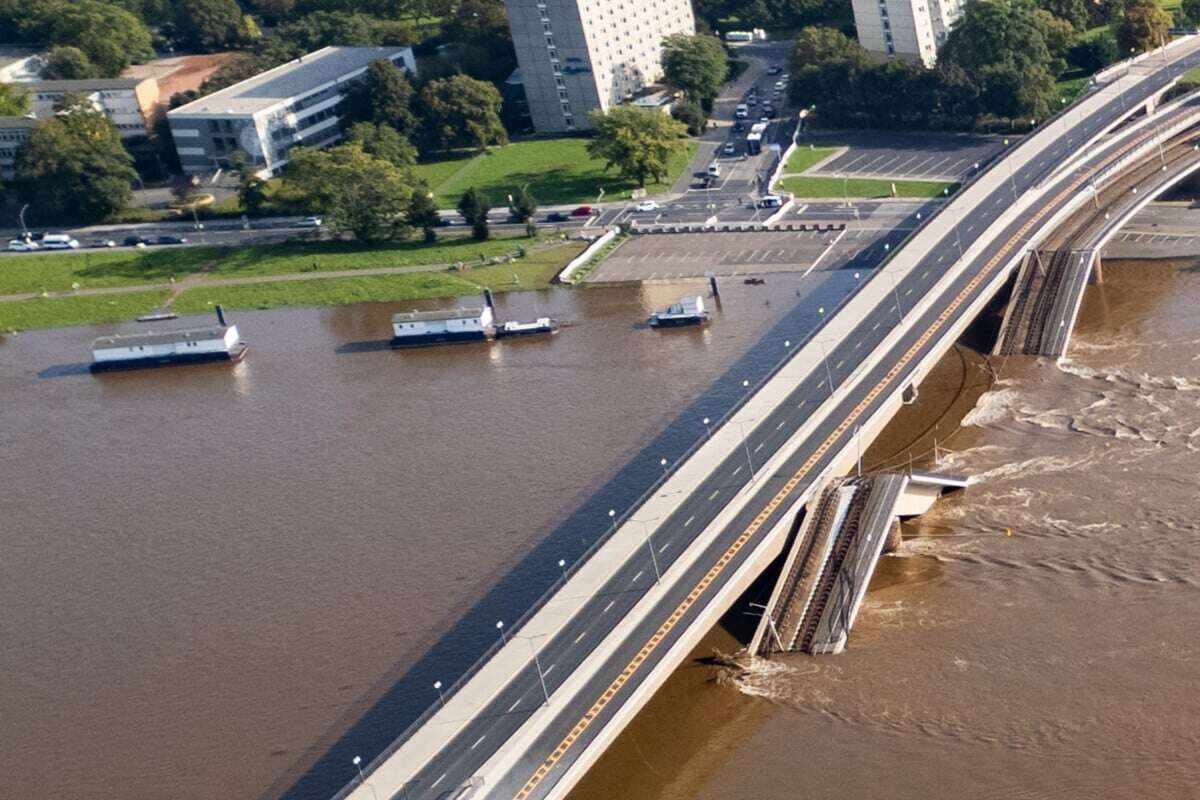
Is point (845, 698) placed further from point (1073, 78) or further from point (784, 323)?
point (1073, 78)

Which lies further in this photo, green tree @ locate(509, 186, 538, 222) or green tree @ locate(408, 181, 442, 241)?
green tree @ locate(408, 181, 442, 241)

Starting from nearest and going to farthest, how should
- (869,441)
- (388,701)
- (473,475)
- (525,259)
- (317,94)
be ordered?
(388,701)
(869,441)
(473,475)
(525,259)
(317,94)

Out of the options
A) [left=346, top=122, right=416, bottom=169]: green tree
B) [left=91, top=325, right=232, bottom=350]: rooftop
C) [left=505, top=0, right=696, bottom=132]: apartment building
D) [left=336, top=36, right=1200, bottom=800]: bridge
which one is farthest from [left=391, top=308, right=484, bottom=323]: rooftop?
[left=505, top=0, right=696, bottom=132]: apartment building

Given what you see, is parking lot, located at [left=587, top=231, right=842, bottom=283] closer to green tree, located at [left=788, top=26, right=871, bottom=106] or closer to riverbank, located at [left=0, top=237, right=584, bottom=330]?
riverbank, located at [left=0, top=237, right=584, bottom=330]

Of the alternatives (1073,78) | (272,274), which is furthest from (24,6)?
(1073,78)

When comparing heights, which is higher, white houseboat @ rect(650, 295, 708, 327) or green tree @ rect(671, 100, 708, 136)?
green tree @ rect(671, 100, 708, 136)

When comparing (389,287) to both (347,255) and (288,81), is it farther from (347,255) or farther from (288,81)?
(288,81)
